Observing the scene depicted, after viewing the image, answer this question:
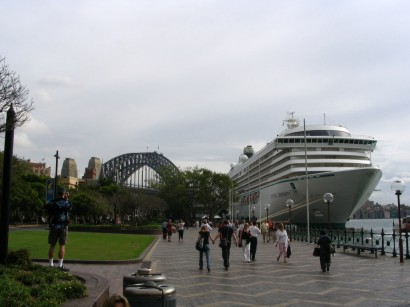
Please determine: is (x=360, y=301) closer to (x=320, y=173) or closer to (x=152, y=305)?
(x=152, y=305)

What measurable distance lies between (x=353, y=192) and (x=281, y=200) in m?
10.8

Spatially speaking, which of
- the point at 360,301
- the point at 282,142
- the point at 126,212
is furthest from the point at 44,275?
the point at 126,212

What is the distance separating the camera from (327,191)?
2124 inches

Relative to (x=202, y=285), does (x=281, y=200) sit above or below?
above

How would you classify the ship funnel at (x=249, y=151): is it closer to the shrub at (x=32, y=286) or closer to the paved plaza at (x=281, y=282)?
the paved plaza at (x=281, y=282)

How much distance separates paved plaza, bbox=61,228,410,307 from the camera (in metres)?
10.2

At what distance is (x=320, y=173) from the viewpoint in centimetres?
5347

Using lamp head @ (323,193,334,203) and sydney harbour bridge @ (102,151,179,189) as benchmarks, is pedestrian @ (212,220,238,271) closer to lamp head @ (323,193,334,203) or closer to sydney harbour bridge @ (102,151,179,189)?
lamp head @ (323,193,334,203)

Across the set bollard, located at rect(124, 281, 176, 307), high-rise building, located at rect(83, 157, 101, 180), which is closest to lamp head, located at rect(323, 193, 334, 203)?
bollard, located at rect(124, 281, 176, 307)

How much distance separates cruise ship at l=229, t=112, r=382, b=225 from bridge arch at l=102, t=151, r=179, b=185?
105 metres

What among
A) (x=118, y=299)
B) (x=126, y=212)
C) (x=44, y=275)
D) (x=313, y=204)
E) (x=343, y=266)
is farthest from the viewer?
(x=126, y=212)

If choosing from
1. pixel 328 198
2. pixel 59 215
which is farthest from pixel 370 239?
pixel 59 215

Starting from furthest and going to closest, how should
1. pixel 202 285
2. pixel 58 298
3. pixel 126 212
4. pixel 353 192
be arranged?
pixel 126 212 < pixel 353 192 < pixel 202 285 < pixel 58 298

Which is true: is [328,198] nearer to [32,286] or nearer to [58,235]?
[58,235]
